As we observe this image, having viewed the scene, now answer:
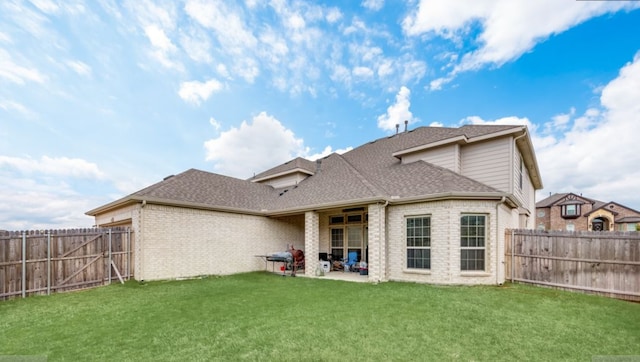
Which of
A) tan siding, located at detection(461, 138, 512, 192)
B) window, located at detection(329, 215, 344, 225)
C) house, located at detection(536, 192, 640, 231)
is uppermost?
tan siding, located at detection(461, 138, 512, 192)

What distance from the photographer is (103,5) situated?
786cm

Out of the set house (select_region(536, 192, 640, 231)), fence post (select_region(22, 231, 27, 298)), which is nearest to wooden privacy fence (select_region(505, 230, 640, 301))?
fence post (select_region(22, 231, 27, 298))

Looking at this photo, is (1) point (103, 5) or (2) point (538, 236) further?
(2) point (538, 236)

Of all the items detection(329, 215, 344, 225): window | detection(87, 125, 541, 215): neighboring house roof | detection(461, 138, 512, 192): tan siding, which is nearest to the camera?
detection(87, 125, 541, 215): neighboring house roof

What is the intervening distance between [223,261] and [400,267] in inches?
292

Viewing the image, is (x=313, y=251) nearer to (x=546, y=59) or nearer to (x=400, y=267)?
(x=400, y=267)

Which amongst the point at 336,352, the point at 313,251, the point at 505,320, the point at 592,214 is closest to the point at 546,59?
the point at 505,320

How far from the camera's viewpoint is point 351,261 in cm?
1205

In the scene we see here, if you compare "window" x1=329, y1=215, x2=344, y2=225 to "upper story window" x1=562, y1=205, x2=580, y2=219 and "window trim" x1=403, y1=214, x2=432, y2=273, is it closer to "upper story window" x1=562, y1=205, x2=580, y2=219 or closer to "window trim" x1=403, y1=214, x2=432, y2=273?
"window trim" x1=403, y1=214, x2=432, y2=273

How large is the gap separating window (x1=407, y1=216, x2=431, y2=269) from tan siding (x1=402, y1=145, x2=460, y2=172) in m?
3.14

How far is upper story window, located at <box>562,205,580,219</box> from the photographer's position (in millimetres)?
34062

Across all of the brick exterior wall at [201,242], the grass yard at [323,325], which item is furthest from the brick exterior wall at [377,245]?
the brick exterior wall at [201,242]

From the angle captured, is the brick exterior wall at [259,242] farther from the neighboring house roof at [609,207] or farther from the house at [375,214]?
the neighboring house roof at [609,207]

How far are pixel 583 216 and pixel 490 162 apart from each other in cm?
3627
